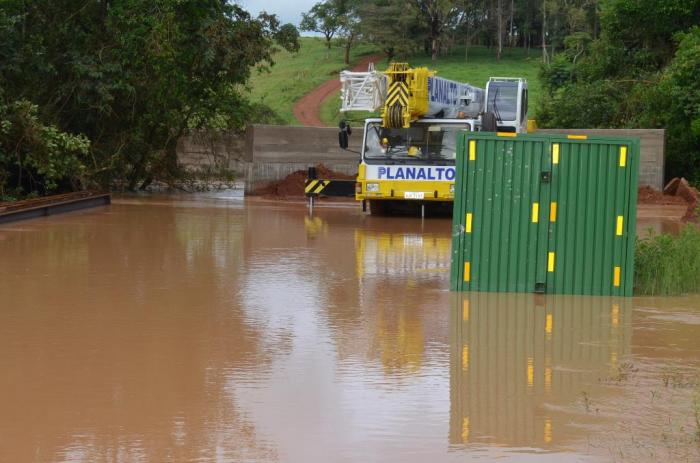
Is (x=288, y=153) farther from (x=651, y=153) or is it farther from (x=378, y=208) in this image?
(x=651, y=153)

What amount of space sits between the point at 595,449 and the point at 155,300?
6514 mm

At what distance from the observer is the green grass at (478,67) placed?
6525cm

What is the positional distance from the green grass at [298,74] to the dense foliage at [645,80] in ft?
90.9

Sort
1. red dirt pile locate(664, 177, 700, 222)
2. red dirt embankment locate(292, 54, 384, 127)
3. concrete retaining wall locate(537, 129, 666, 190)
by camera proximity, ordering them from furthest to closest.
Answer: red dirt embankment locate(292, 54, 384, 127) < concrete retaining wall locate(537, 129, 666, 190) < red dirt pile locate(664, 177, 700, 222)

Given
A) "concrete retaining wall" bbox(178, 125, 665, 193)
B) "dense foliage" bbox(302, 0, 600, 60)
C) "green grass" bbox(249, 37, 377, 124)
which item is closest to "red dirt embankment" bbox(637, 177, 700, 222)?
"concrete retaining wall" bbox(178, 125, 665, 193)

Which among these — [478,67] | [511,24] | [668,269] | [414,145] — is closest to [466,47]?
[511,24]

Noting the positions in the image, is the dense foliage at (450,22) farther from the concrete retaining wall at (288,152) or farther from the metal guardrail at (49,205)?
the metal guardrail at (49,205)

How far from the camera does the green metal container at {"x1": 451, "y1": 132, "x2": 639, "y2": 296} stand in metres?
12.5

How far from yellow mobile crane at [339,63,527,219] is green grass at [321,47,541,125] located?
113 ft

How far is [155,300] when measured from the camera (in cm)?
1194

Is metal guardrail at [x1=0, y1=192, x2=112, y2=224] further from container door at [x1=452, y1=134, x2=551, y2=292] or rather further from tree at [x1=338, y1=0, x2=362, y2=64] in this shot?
tree at [x1=338, y1=0, x2=362, y2=64]

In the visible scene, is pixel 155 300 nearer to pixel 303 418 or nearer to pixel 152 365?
pixel 152 365

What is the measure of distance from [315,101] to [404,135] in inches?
1856

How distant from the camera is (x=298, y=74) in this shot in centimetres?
8125
